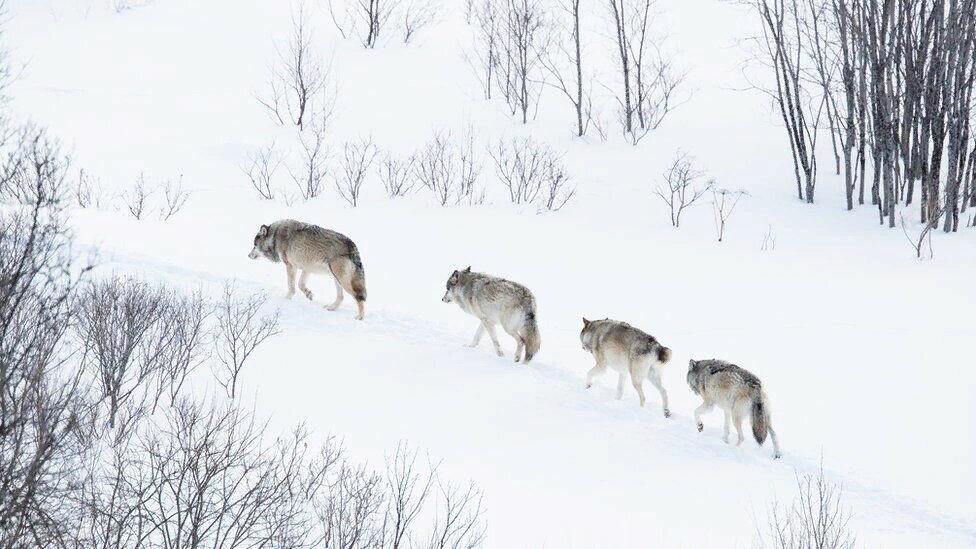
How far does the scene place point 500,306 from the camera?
40.9ft

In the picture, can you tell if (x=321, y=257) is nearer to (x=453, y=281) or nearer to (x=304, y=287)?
(x=304, y=287)

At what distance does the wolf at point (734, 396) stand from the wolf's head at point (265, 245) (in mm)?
7907

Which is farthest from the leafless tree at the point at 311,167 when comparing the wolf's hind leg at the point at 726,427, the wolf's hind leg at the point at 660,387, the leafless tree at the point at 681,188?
the wolf's hind leg at the point at 726,427

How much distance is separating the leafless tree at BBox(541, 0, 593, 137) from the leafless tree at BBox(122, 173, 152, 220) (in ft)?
50.4

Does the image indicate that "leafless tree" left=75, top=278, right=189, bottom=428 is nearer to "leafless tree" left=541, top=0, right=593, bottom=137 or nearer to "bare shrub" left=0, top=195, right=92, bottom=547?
"bare shrub" left=0, top=195, right=92, bottom=547

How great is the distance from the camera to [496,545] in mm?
7961

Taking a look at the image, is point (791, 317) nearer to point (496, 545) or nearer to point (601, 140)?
point (496, 545)

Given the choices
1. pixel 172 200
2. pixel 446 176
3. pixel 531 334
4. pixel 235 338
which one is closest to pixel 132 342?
pixel 235 338

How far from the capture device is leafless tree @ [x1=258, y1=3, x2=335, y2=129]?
105 ft

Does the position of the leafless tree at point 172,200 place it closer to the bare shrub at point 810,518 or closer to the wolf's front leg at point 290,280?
the wolf's front leg at point 290,280

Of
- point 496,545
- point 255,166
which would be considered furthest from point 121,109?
point 496,545

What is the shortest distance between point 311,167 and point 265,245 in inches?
401

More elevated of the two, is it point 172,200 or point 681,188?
point 681,188

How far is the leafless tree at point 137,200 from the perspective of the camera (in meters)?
20.8
